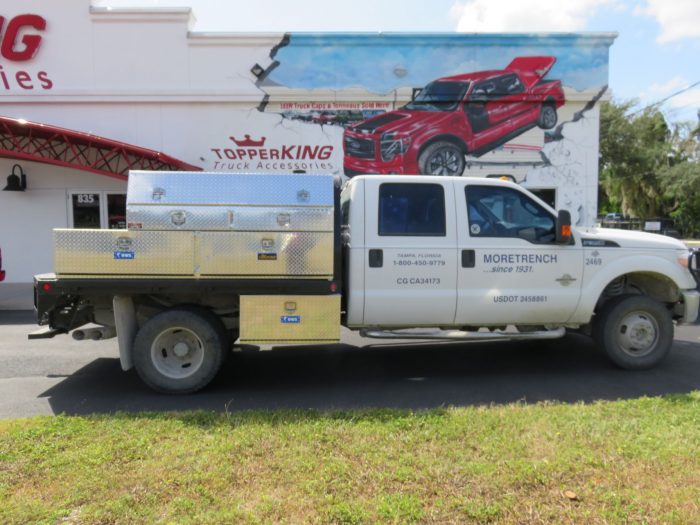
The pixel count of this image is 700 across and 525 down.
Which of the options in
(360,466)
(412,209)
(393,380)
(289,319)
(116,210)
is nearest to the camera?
(360,466)

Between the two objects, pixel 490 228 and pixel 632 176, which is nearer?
pixel 490 228

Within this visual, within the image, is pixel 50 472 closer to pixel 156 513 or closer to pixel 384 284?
pixel 156 513

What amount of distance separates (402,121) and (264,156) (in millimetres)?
3816

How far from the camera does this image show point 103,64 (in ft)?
45.5

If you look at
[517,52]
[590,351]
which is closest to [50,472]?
[590,351]

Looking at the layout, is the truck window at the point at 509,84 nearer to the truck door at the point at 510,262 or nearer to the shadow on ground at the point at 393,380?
the shadow on ground at the point at 393,380

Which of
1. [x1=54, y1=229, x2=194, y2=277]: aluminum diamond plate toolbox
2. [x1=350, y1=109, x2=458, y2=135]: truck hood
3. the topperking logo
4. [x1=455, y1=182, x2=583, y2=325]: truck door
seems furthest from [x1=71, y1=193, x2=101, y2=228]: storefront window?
[x1=455, y1=182, x2=583, y2=325]: truck door

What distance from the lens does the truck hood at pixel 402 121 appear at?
1429 cm

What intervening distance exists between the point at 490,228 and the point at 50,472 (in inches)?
174

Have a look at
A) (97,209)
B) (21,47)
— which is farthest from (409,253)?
(21,47)

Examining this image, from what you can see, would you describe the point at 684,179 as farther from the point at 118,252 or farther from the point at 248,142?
the point at 118,252

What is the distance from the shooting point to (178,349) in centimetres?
535

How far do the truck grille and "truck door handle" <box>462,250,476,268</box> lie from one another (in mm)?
9324

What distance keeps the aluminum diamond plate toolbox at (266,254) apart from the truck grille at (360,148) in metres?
9.67
